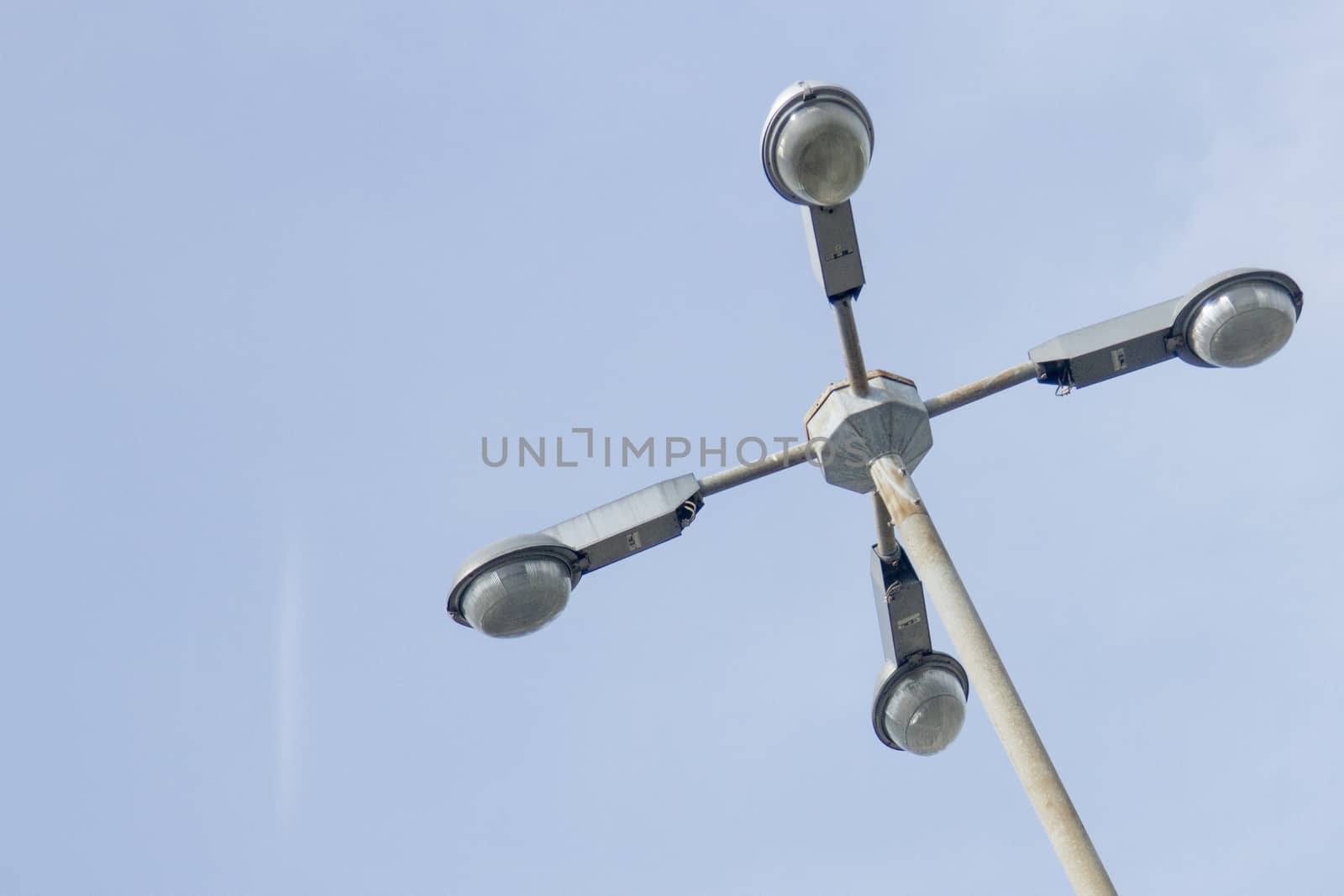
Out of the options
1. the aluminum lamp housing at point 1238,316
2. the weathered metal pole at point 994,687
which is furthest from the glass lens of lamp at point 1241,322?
the weathered metal pole at point 994,687

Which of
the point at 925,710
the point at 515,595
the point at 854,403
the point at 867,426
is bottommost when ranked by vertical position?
the point at 925,710

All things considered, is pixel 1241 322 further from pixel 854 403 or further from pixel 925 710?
pixel 925 710

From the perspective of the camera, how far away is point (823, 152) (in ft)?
30.2

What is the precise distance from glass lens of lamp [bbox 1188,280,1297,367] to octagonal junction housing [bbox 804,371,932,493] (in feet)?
6.56

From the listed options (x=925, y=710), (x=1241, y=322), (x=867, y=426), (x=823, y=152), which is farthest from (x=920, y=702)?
(x=823, y=152)

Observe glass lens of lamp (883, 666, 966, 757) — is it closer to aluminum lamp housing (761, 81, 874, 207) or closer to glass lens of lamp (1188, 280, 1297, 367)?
glass lens of lamp (1188, 280, 1297, 367)

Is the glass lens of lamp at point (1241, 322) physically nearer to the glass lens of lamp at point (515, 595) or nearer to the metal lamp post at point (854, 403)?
the metal lamp post at point (854, 403)

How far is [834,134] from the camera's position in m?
9.20

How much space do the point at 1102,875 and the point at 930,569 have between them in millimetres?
2135

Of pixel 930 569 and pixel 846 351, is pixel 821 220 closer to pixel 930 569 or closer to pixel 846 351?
pixel 846 351

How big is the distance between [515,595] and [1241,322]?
5213 millimetres

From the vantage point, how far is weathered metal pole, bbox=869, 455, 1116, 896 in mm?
7777

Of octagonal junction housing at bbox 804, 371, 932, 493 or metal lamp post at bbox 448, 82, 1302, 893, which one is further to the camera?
octagonal junction housing at bbox 804, 371, 932, 493

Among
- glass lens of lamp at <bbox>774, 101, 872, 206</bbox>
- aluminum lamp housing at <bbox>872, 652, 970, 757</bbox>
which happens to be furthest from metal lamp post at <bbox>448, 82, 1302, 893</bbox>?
aluminum lamp housing at <bbox>872, 652, 970, 757</bbox>
